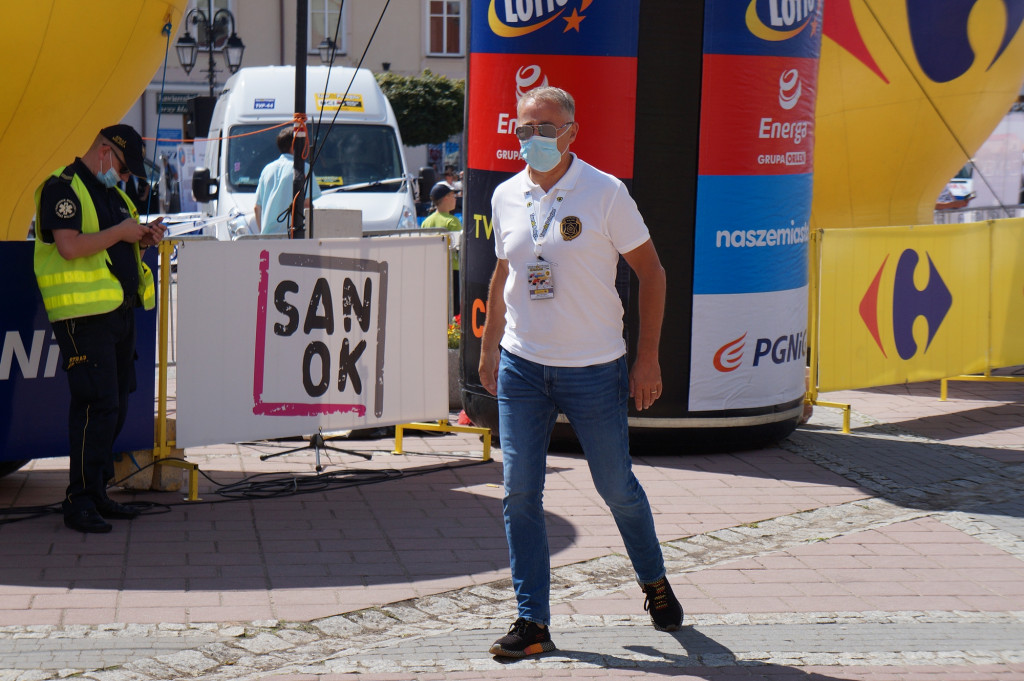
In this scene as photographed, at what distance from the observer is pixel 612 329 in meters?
4.56

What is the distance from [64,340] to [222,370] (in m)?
0.96

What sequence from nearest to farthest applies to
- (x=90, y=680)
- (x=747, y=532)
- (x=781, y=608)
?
(x=90, y=680)
(x=781, y=608)
(x=747, y=532)

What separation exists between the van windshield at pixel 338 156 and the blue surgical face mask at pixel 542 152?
1164cm

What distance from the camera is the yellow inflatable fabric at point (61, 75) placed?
21.3 feet

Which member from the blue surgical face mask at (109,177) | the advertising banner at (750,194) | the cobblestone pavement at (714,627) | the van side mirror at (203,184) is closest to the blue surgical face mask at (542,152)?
the cobblestone pavement at (714,627)

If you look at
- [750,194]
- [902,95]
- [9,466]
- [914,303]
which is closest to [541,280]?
[750,194]

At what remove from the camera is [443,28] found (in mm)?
45406

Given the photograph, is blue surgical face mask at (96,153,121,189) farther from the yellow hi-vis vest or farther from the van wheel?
the van wheel

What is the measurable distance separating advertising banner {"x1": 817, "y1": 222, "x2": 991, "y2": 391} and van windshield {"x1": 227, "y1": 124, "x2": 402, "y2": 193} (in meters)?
8.26

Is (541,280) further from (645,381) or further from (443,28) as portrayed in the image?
(443,28)

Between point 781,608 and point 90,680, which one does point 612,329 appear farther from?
point 90,680

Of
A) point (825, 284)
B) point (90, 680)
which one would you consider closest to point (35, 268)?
point (90, 680)

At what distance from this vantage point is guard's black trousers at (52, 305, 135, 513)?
5918 mm

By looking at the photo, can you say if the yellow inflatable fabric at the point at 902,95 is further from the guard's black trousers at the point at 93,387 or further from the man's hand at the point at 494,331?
the man's hand at the point at 494,331
